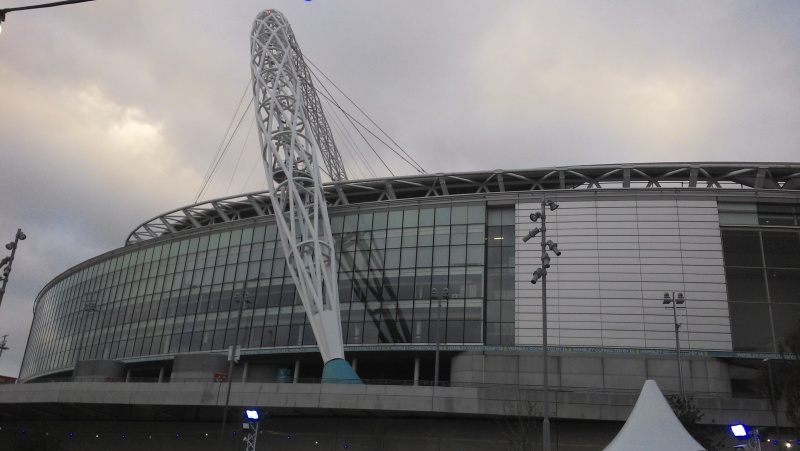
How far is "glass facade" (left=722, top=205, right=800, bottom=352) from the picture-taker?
5400 centimetres

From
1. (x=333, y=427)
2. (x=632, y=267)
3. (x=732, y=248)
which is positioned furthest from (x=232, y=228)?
(x=732, y=248)

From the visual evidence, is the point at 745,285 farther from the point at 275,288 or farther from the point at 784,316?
the point at 275,288

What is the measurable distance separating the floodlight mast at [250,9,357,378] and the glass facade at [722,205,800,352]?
30.1 metres

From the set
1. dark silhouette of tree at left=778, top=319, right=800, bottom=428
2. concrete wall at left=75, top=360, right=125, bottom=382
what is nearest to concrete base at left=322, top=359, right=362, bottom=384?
dark silhouette of tree at left=778, top=319, right=800, bottom=428

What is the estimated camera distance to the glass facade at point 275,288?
58.2m

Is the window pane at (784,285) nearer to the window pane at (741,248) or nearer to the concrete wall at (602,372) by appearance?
the window pane at (741,248)

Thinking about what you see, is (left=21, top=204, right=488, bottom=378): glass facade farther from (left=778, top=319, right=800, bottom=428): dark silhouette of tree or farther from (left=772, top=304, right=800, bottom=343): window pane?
(left=778, top=319, right=800, bottom=428): dark silhouette of tree

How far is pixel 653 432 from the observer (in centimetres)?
2467

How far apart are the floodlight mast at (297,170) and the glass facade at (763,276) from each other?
98.8 ft

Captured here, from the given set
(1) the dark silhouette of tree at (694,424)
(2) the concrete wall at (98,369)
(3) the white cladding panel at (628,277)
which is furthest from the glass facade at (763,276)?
(2) the concrete wall at (98,369)

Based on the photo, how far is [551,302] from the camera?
55.6 m

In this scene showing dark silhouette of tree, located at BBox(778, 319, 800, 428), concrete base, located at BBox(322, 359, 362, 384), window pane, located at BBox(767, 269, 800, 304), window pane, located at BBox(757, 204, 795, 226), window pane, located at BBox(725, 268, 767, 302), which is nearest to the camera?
dark silhouette of tree, located at BBox(778, 319, 800, 428)

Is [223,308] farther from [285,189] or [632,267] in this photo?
[632,267]

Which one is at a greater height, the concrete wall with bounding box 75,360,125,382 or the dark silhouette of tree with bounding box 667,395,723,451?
the concrete wall with bounding box 75,360,125,382
